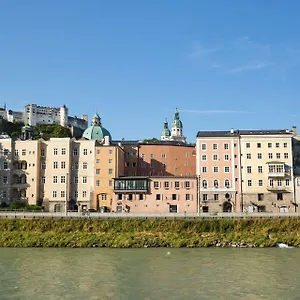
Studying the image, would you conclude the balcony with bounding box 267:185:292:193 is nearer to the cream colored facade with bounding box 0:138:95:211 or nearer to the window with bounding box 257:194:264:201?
the window with bounding box 257:194:264:201

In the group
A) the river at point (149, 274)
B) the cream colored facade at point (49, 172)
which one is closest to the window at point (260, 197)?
the river at point (149, 274)


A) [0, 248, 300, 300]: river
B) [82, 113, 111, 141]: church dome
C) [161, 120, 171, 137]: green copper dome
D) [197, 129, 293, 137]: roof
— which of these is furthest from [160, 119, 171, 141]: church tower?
[0, 248, 300, 300]: river

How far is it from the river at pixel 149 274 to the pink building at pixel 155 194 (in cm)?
2700

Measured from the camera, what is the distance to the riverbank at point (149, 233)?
54281 millimetres

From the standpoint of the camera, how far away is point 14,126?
167000 mm

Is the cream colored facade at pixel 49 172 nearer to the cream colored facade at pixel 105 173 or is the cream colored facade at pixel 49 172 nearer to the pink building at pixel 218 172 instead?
the cream colored facade at pixel 105 173

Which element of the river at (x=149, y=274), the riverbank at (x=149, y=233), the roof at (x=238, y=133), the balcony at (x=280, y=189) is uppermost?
the roof at (x=238, y=133)

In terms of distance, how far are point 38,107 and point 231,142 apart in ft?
380

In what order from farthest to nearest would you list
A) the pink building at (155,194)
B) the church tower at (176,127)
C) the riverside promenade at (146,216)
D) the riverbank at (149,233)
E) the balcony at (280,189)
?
the church tower at (176,127), the pink building at (155,194), the balcony at (280,189), the riverside promenade at (146,216), the riverbank at (149,233)

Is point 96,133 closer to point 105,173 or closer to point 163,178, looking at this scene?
point 105,173

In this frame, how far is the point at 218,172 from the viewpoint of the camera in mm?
80312

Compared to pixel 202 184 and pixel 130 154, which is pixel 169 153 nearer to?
pixel 130 154

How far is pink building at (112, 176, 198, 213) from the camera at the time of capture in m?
78.0

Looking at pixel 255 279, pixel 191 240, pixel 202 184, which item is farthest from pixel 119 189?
pixel 255 279
